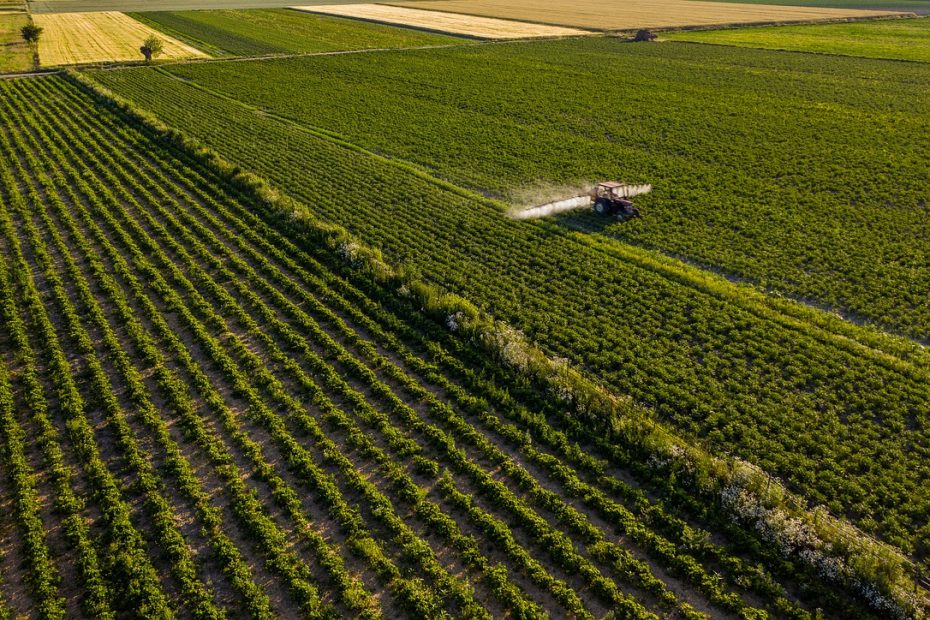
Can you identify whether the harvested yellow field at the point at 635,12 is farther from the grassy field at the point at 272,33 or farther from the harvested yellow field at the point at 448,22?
the grassy field at the point at 272,33

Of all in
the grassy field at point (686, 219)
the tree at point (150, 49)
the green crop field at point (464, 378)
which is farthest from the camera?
the tree at point (150, 49)

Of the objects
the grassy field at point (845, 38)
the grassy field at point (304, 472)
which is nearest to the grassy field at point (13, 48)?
the grassy field at point (304, 472)

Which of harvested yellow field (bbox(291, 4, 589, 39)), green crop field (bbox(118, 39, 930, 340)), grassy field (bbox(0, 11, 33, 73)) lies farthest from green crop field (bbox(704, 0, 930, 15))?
grassy field (bbox(0, 11, 33, 73))

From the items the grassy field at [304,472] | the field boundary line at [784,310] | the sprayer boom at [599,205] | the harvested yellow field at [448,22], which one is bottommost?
the grassy field at [304,472]

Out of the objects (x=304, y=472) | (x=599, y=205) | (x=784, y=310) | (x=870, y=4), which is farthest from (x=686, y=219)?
(x=870, y=4)

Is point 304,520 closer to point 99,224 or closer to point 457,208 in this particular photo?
point 457,208

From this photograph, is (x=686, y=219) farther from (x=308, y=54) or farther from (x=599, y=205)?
(x=308, y=54)
